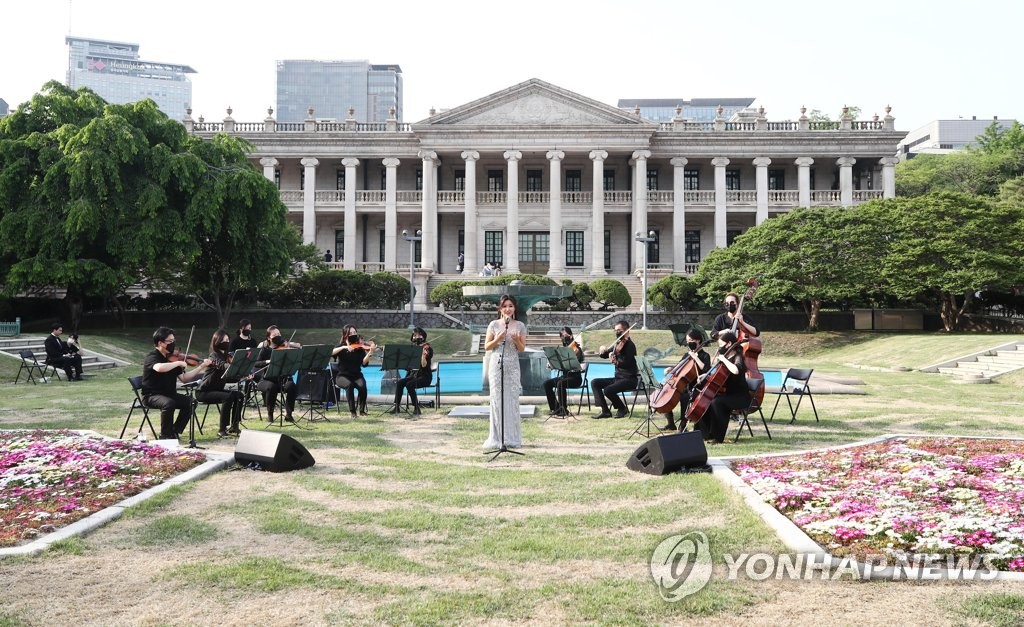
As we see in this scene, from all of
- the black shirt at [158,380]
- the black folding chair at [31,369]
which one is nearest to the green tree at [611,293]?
the black folding chair at [31,369]

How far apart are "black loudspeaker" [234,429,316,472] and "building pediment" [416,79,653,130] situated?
38.4 metres

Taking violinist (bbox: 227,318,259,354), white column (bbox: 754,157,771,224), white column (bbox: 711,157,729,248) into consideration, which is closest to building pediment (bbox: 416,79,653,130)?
white column (bbox: 711,157,729,248)

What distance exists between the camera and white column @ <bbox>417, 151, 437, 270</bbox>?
45125mm

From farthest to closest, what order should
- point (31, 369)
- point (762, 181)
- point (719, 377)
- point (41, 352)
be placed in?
point (762, 181) → point (41, 352) → point (31, 369) → point (719, 377)

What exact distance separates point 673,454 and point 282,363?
267 inches

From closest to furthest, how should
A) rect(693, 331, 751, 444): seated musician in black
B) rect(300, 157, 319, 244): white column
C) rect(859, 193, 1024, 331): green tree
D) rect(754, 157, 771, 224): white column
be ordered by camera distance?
rect(693, 331, 751, 444): seated musician in black, rect(859, 193, 1024, 331): green tree, rect(754, 157, 771, 224): white column, rect(300, 157, 319, 244): white column

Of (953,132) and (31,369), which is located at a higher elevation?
(953,132)

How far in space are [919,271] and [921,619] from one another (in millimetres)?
31605

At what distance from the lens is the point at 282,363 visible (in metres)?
11.9

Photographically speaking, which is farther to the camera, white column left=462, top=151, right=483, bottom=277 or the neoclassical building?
the neoclassical building

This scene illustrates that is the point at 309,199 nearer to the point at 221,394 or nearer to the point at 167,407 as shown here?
the point at 221,394

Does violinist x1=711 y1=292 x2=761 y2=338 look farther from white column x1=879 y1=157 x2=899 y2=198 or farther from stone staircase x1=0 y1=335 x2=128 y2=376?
white column x1=879 y1=157 x2=899 y2=198

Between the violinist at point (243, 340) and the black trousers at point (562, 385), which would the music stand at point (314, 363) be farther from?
the black trousers at point (562, 385)

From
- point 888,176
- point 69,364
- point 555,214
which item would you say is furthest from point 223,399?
point 888,176
